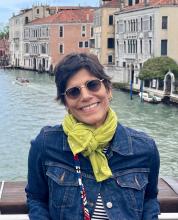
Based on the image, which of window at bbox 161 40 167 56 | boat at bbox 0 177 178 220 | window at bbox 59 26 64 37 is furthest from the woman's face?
window at bbox 59 26 64 37

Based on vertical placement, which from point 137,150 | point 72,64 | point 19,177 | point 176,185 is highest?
point 72,64

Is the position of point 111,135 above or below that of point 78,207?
above

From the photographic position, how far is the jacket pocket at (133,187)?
40.8 inches

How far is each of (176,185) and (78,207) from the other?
0.36 meters

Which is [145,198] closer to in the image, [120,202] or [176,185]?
[120,202]

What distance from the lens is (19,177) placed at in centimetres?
701

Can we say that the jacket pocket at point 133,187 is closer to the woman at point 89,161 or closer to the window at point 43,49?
the woman at point 89,161

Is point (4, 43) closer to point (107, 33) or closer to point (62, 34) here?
point (62, 34)

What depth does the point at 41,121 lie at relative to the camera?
1220 cm

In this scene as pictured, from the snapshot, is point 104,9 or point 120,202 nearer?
point 120,202

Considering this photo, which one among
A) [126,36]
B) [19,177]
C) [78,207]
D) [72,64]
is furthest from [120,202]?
[126,36]

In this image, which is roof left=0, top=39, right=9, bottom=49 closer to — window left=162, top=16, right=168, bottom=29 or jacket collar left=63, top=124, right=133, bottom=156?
window left=162, top=16, right=168, bottom=29

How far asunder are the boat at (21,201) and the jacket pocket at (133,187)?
0.20 m

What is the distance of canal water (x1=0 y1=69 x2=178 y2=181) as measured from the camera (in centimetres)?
789
